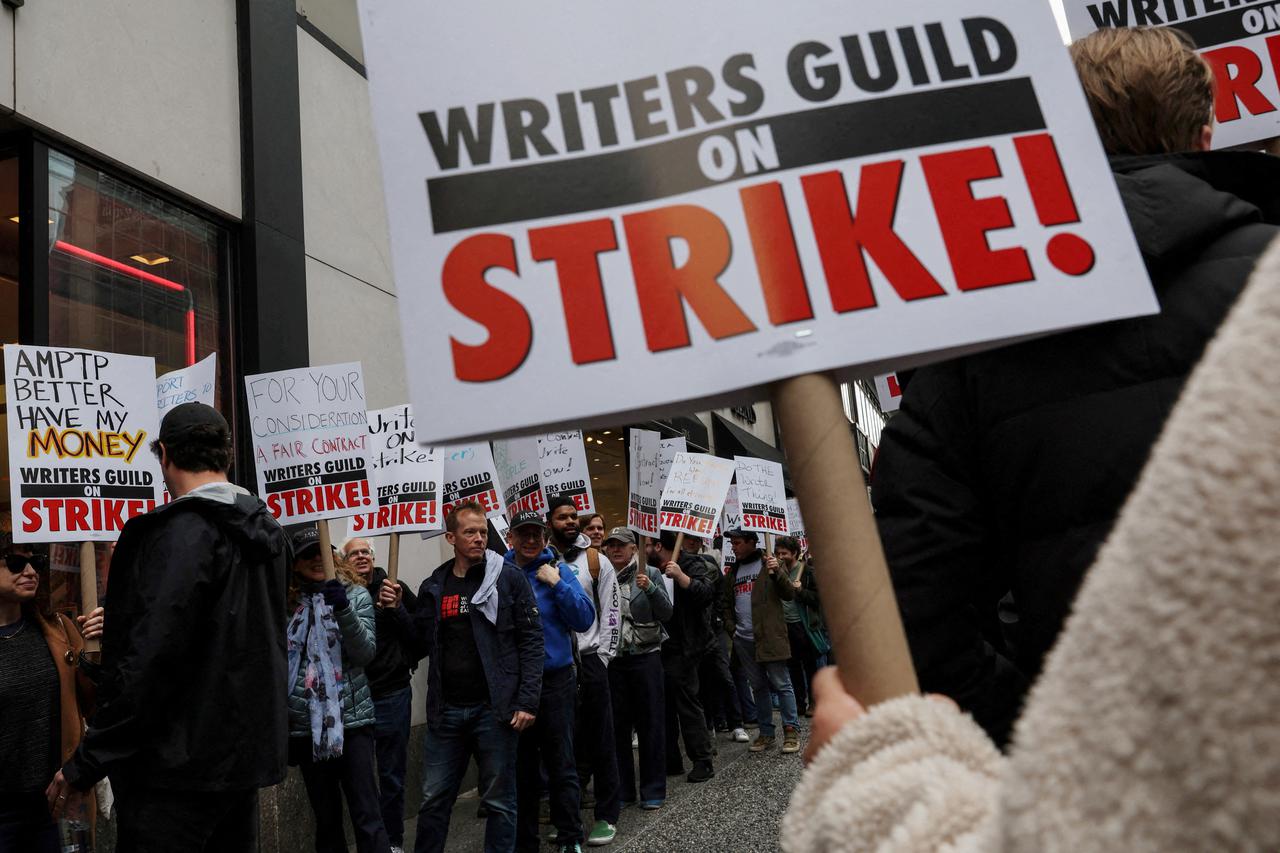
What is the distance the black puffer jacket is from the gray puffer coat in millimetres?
4618

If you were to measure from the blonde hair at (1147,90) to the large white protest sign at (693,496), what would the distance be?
A: 763 centimetres

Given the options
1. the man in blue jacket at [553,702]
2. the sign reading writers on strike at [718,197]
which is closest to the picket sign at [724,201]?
the sign reading writers on strike at [718,197]

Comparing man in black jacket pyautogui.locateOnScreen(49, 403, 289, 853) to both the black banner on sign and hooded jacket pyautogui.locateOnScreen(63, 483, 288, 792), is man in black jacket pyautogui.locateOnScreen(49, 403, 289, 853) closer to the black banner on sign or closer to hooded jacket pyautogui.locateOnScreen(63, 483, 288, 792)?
hooded jacket pyautogui.locateOnScreen(63, 483, 288, 792)

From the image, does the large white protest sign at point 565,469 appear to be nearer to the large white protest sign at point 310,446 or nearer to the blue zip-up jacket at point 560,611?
the blue zip-up jacket at point 560,611

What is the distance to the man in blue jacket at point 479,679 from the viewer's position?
568 cm

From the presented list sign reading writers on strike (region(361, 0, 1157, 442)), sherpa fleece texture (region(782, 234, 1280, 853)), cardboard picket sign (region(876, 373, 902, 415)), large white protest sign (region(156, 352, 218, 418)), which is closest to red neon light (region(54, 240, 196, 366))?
large white protest sign (region(156, 352, 218, 418))

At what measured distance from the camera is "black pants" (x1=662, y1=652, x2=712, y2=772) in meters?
9.36

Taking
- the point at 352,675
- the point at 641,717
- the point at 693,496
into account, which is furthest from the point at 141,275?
the point at 641,717

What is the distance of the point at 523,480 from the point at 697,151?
6767mm

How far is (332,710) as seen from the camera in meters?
5.62

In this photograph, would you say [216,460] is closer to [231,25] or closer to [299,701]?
[299,701]

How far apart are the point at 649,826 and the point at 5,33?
642 cm

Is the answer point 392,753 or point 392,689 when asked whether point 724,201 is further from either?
point 392,753

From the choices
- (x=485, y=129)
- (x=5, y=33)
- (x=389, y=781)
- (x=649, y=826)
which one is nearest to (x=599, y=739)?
(x=649, y=826)
